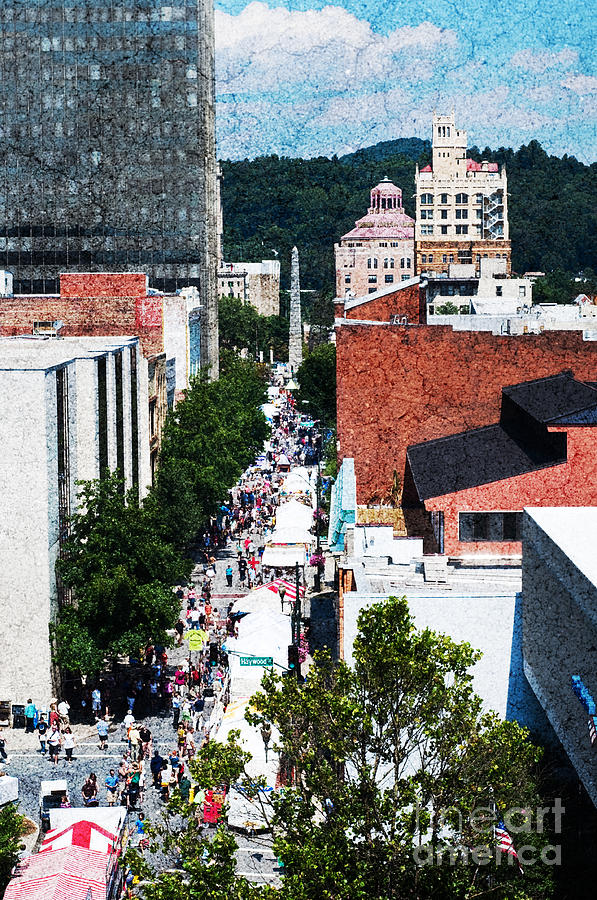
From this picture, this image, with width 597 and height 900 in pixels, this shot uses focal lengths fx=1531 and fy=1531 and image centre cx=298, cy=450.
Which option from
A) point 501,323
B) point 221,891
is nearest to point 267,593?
point 501,323

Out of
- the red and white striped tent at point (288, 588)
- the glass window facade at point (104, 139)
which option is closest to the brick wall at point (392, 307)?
the red and white striped tent at point (288, 588)

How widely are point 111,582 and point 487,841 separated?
25792 millimetres

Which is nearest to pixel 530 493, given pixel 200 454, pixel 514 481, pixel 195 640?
pixel 514 481

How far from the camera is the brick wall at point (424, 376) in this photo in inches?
2019

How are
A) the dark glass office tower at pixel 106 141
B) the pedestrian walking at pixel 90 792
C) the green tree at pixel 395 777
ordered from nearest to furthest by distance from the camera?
the green tree at pixel 395 777 → the pedestrian walking at pixel 90 792 → the dark glass office tower at pixel 106 141

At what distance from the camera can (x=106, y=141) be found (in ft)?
469

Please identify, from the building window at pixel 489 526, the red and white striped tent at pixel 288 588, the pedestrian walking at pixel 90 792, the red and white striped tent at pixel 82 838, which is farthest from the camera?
the red and white striped tent at pixel 288 588

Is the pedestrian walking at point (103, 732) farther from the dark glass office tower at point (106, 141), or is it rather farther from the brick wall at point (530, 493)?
the dark glass office tower at point (106, 141)

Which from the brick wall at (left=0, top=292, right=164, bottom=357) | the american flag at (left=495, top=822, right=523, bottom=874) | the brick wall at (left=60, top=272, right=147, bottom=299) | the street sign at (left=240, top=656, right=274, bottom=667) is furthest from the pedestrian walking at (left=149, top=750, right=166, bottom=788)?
the brick wall at (left=60, top=272, right=147, bottom=299)

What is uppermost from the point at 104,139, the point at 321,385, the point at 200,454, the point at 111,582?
the point at 104,139

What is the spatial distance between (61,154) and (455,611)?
115162 millimetres

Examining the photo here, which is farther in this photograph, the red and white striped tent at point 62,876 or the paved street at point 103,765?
the paved street at point 103,765

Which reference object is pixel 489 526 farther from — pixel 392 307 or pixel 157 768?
pixel 392 307

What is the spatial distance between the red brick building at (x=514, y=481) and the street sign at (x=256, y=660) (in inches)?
274
